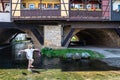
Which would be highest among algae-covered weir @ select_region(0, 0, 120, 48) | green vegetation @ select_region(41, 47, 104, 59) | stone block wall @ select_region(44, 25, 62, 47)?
algae-covered weir @ select_region(0, 0, 120, 48)

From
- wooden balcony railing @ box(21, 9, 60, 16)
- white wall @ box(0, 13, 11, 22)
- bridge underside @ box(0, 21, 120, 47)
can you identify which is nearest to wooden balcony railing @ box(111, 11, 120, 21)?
bridge underside @ box(0, 21, 120, 47)

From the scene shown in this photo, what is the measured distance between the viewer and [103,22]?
31.7 meters

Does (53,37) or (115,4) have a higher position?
(115,4)

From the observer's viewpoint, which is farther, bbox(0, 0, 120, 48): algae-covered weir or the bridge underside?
the bridge underside

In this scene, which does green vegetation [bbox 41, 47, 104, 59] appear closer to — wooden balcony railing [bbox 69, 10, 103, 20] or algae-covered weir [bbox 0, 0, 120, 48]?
algae-covered weir [bbox 0, 0, 120, 48]

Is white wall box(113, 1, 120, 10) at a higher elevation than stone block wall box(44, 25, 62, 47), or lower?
higher

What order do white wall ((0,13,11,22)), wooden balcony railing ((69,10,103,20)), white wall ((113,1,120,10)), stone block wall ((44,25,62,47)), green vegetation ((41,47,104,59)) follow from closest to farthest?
green vegetation ((41,47,104,59)) < wooden balcony railing ((69,10,103,20)) < white wall ((0,13,11,22)) < stone block wall ((44,25,62,47)) < white wall ((113,1,120,10))

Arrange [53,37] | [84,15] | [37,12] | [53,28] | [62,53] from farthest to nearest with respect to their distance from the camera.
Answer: [53,28]
[53,37]
[84,15]
[37,12]
[62,53]

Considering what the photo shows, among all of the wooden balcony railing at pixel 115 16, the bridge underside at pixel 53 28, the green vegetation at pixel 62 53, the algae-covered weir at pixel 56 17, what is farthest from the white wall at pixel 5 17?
the wooden balcony railing at pixel 115 16

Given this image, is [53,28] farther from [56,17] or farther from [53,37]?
[56,17]

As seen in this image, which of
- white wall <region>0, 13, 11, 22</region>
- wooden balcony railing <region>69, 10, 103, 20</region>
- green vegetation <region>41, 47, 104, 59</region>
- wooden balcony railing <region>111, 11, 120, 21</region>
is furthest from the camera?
wooden balcony railing <region>111, 11, 120, 21</region>

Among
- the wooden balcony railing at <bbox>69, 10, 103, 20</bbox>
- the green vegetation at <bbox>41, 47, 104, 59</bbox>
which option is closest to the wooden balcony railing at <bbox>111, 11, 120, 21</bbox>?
the wooden balcony railing at <bbox>69, 10, 103, 20</bbox>

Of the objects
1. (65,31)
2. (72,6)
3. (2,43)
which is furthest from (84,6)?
(2,43)

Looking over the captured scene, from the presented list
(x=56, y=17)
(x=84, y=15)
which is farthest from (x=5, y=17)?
(x=84, y=15)
